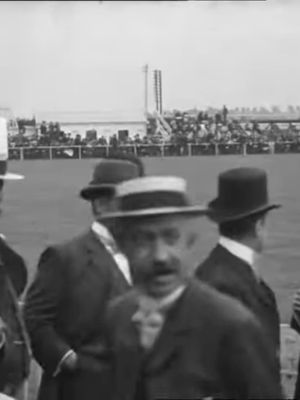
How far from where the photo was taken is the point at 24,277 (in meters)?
3.12

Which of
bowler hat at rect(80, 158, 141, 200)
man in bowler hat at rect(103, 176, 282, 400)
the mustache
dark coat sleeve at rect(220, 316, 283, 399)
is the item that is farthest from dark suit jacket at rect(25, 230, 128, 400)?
dark coat sleeve at rect(220, 316, 283, 399)

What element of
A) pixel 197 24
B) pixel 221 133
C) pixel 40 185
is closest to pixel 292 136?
pixel 221 133

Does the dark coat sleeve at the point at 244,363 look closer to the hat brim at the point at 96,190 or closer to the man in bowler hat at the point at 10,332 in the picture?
the hat brim at the point at 96,190

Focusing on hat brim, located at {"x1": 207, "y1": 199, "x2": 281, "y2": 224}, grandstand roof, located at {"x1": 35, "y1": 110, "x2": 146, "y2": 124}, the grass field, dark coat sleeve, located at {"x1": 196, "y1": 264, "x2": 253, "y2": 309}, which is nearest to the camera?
dark coat sleeve, located at {"x1": 196, "y1": 264, "x2": 253, "y2": 309}

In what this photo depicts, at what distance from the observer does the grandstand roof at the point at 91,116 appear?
2.83 meters

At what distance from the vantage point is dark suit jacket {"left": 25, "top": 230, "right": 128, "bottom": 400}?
2590 millimetres

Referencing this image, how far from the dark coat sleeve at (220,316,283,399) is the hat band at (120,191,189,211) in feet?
0.94

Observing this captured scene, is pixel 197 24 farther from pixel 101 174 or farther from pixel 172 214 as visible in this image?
pixel 172 214

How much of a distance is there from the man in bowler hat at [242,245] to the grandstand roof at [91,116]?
506 mm

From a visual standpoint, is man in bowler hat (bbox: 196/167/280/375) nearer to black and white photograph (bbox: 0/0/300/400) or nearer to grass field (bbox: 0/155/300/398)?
black and white photograph (bbox: 0/0/300/400)

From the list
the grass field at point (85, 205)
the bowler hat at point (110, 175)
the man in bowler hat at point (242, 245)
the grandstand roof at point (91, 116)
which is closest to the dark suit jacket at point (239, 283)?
the man in bowler hat at point (242, 245)

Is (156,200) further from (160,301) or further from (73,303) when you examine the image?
(73,303)

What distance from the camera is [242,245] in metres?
2.33

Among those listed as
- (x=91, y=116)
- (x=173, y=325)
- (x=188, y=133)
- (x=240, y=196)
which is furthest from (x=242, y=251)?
(x=188, y=133)
